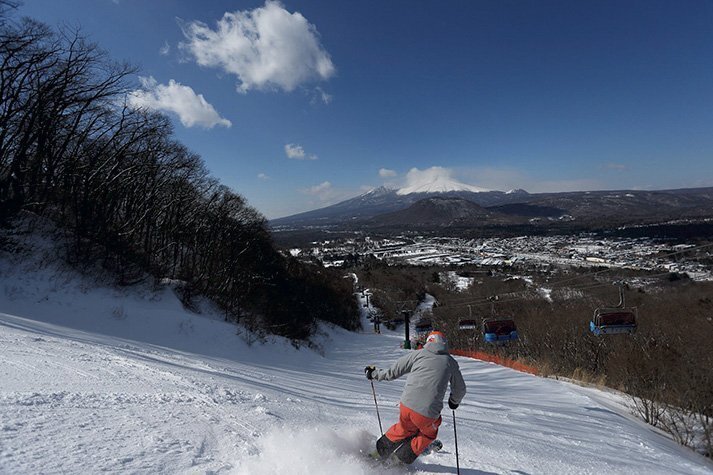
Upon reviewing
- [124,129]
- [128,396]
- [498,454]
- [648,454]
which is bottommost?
[648,454]

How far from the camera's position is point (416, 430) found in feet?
13.6

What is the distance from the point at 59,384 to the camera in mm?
4883

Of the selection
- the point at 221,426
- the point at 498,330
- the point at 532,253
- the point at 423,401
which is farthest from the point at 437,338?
the point at 532,253

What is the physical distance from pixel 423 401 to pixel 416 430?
1.36 feet

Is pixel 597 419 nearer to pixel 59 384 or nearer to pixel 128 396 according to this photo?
pixel 128 396

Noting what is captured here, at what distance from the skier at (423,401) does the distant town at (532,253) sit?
10204 centimetres

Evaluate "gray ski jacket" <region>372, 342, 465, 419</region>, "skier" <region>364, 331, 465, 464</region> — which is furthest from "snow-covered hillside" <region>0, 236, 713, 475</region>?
"gray ski jacket" <region>372, 342, 465, 419</region>

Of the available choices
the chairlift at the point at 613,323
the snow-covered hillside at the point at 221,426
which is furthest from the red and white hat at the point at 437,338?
the chairlift at the point at 613,323

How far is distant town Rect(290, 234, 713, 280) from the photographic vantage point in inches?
3945

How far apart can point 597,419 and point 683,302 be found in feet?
248

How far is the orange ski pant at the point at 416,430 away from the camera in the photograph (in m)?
4.05

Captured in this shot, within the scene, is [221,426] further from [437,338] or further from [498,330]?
[498,330]

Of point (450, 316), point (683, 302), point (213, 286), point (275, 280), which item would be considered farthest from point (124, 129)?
point (683, 302)

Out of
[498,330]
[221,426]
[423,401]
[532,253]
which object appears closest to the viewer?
[423,401]
